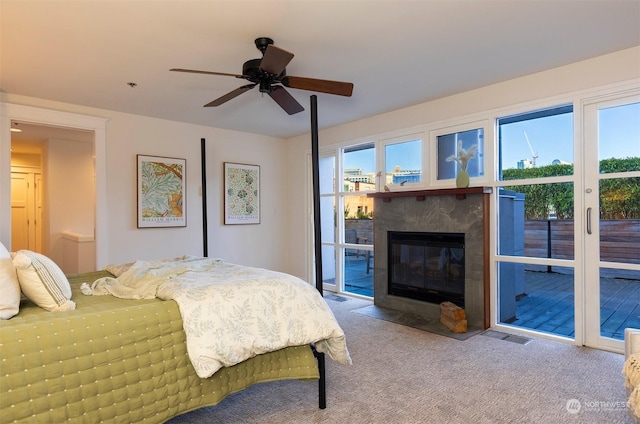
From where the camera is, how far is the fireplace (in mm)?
3863

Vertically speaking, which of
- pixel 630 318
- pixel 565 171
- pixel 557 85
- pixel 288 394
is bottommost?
pixel 288 394

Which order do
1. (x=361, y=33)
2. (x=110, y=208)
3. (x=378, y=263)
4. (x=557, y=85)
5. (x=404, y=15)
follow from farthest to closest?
1. (x=378, y=263)
2. (x=110, y=208)
3. (x=557, y=85)
4. (x=361, y=33)
5. (x=404, y=15)

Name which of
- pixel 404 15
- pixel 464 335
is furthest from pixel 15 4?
pixel 464 335

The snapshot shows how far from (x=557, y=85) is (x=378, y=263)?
259 centimetres

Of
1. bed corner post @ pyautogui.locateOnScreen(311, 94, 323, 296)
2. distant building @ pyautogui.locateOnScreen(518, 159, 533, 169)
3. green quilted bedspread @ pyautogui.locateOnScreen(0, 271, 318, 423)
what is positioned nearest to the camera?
green quilted bedspread @ pyautogui.locateOnScreen(0, 271, 318, 423)

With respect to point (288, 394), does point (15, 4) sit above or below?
above

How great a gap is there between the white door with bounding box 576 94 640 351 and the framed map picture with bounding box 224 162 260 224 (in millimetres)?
4053

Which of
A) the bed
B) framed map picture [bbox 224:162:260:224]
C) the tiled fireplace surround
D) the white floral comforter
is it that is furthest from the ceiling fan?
framed map picture [bbox 224:162:260:224]

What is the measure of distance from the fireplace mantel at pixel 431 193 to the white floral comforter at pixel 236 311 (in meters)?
2.11

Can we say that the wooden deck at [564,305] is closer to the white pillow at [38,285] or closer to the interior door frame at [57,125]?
the white pillow at [38,285]

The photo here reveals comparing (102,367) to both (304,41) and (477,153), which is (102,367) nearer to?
(304,41)

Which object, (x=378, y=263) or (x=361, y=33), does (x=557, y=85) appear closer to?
(x=361, y=33)

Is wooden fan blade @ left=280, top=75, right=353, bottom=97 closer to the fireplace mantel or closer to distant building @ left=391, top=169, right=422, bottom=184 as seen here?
the fireplace mantel

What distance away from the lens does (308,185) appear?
5629 mm
